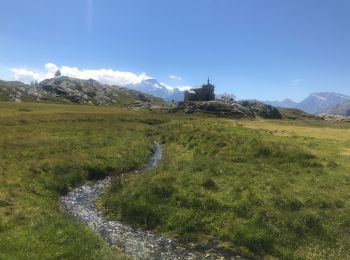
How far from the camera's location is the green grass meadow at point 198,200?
2258 cm

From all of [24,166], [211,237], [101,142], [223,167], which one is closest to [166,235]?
[211,237]

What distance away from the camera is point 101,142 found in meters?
58.5

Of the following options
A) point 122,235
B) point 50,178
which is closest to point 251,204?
point 122,235

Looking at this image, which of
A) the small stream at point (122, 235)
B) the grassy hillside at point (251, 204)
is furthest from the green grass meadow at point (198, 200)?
the small stream at point (122, 235)

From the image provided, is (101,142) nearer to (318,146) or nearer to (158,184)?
(158,184)

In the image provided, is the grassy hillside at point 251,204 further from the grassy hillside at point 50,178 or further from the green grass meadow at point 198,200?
the grassy hillside at point 50,178

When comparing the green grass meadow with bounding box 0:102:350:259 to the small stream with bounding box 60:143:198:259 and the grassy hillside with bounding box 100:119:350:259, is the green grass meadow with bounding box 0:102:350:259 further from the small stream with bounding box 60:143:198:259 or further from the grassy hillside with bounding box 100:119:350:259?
the small stream with bounding box 60:143:198:259

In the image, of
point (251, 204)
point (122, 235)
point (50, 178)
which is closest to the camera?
point (122, 235)

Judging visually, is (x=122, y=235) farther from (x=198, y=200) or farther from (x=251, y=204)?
(x=251, y=204)

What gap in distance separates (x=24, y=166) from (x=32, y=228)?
58.3 feet

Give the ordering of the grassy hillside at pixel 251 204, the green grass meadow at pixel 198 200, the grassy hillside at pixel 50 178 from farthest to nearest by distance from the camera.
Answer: the grassy hillside at pixel 251 204
the green grass meadow at pixel 198 200
the grassy hillside at pixel 50 178

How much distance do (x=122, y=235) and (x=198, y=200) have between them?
6.93 m

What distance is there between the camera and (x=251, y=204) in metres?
28.3

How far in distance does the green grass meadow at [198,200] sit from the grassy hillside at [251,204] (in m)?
0.07
